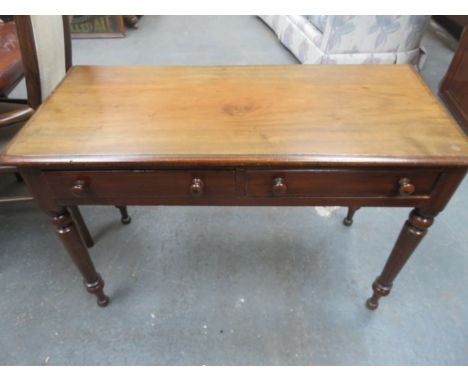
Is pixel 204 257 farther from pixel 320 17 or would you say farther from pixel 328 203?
pixel 320 17

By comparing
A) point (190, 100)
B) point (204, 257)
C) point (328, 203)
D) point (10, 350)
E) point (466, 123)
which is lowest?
point (10, 350)

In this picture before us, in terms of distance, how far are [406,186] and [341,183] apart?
15cm

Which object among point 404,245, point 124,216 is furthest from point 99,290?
point 404,245

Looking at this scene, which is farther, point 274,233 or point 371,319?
point 274,233

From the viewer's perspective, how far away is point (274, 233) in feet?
5.27

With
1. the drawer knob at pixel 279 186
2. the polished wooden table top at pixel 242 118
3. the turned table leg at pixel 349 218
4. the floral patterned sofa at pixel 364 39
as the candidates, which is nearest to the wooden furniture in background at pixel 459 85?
the floral patterned sofa at pixel 364 39

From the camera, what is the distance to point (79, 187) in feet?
2.72

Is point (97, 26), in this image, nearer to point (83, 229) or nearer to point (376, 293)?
point (83, 229)

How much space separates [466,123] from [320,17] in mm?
1401

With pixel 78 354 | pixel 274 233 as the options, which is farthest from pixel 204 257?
pixel 78 354

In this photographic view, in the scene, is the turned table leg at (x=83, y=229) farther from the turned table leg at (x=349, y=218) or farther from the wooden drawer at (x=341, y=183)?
the turned table leg at (x=349, y=218)

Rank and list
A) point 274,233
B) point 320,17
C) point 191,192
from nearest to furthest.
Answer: point 191,192 → point 274,233 → point 320,17

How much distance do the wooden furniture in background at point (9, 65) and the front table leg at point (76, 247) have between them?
64 cm

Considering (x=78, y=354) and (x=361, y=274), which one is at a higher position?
(x=361, y=274)
